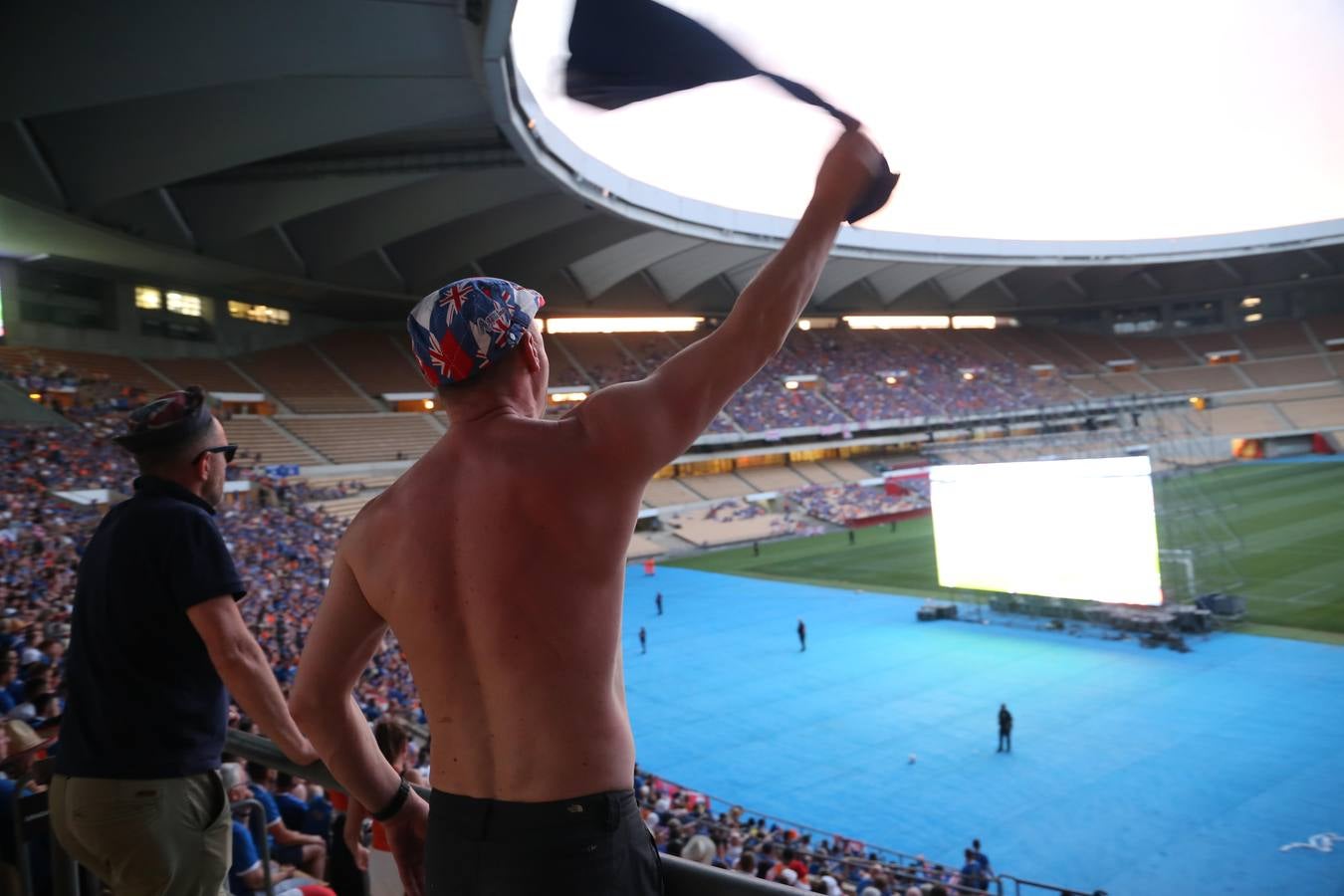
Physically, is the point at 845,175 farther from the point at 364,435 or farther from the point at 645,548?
the point at 364,435

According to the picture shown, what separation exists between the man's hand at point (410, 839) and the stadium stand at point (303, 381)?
37.5 m

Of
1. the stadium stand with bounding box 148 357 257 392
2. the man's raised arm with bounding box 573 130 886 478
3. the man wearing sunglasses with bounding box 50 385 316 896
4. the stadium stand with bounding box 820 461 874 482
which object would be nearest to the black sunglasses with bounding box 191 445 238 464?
the man wearing sunglasses with bounding box 50 385 316 896

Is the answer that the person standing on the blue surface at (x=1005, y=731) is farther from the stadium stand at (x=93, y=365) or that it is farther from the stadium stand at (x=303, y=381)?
the stadium stand at (x=303, y=381)

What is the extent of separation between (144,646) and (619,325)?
4733cm

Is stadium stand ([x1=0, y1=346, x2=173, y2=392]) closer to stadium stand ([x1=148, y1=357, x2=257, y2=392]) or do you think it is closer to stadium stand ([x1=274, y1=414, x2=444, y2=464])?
stadium stand ([x1=148, y1=357, x2=257, y2=392])

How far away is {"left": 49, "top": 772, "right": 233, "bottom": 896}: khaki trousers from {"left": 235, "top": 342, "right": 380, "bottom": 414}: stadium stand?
120 feet

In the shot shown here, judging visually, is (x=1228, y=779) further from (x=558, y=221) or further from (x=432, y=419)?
(x=432, y=419)

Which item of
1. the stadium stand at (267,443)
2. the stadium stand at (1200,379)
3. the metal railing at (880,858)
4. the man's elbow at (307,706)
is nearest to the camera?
the man's elbow at (307,706)

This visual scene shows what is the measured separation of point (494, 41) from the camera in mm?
14789

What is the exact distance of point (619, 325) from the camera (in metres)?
49.0

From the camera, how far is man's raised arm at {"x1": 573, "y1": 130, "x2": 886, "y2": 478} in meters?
1.20

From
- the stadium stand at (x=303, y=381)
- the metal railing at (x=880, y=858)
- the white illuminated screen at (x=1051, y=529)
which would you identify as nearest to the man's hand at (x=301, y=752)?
the metal railing at (x=880, y=858)

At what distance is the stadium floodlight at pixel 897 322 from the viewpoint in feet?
189

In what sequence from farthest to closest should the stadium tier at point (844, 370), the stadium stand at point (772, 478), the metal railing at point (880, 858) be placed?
Result: the stadium stand at point (772, 478)
the stadium tier at point (844, 370)
the metal railing at point (880, 858)
